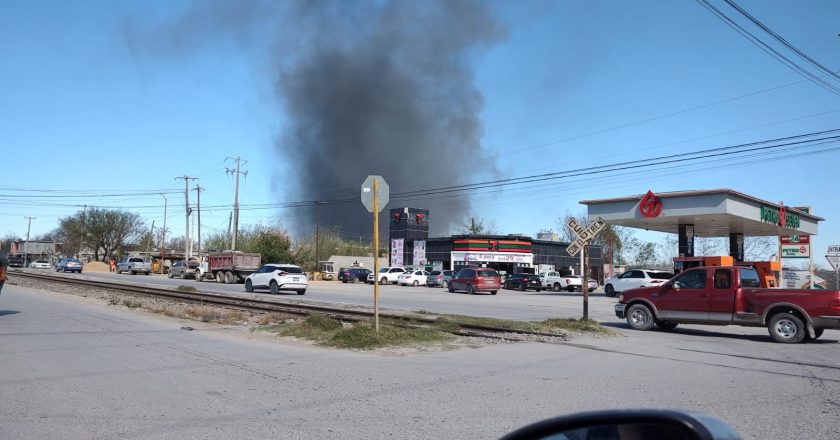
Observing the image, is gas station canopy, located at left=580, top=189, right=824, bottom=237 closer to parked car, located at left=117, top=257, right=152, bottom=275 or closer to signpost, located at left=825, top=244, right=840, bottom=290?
signpost, located at left=825, top=244, right=840, bottom=290

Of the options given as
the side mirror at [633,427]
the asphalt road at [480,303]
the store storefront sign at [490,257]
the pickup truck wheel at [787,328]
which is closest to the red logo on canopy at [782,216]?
the asphalt road at [480,303]

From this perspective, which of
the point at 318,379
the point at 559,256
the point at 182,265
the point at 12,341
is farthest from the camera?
the point at 559,256

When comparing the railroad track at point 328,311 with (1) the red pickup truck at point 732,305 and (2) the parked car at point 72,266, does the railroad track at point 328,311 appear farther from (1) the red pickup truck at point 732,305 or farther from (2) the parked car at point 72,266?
(2) the parked car at point 72,266

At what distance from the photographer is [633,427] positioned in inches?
76.0

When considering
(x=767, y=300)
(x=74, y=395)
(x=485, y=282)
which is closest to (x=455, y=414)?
(x=74, y=395)

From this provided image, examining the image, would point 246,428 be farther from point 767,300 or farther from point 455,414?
point 767,300

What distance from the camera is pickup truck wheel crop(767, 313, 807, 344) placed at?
44.4ft

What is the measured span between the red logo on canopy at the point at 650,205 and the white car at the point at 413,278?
24.0m

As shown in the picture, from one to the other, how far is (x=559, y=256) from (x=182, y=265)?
143ft

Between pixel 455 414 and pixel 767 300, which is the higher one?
pixel 767 300

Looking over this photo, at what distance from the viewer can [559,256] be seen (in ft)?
245

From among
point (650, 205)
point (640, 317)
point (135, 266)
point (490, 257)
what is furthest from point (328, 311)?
point (135, 266)

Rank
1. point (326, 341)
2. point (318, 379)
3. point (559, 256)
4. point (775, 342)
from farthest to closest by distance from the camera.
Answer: point (559, 256)
point (775, 342)
point (326, 341)
point (318, 379)

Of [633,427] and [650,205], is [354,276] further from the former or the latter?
[633,427]
